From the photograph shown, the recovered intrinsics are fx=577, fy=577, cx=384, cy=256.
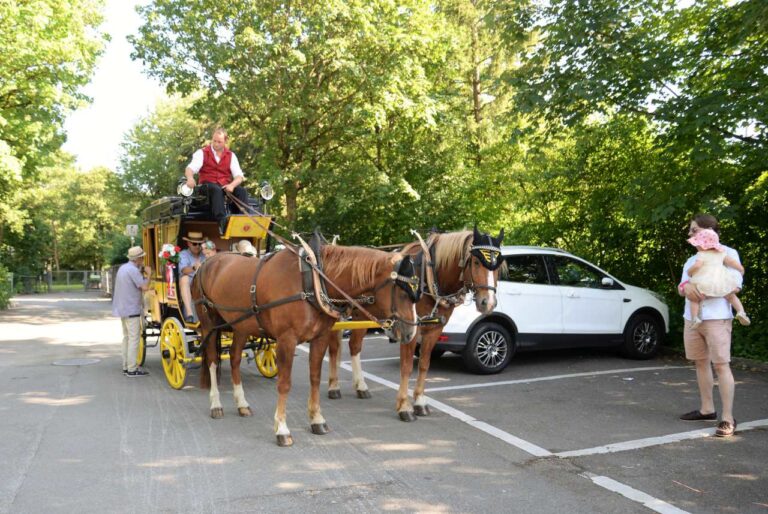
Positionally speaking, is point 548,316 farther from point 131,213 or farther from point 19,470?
point 131,213

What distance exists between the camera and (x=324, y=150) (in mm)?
20203

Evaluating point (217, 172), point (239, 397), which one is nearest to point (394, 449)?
point (239, 397)

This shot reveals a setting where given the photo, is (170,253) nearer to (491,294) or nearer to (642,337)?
(491,294)

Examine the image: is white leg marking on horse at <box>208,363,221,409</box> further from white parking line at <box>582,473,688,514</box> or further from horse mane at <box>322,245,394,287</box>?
white parking line at <box>582,473,688,514</box>

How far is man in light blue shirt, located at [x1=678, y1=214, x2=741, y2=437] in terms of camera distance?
5.68 meters

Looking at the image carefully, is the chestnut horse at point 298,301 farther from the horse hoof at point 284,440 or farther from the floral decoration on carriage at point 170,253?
the floral decoration on carriage at point 170,253

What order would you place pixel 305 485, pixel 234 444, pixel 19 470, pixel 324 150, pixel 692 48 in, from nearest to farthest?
pixel 305 485
pixel 19 470
pixel 234 444
pixel 692 48
pixel 324 150

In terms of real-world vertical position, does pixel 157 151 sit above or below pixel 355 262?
above

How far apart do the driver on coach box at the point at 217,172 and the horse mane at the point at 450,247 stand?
9.84ft

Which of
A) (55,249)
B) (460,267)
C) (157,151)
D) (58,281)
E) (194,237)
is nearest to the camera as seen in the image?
(460,267)

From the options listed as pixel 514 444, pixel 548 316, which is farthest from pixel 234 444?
pixel 548 316

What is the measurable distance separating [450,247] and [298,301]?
6.13ft

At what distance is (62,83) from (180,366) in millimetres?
13817

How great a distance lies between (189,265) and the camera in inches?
320
